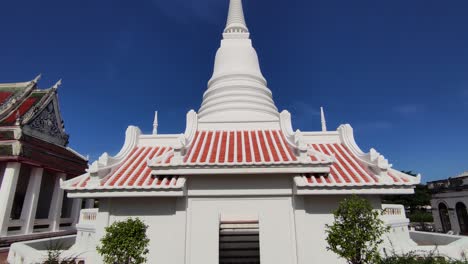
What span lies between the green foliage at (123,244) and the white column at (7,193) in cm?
1326

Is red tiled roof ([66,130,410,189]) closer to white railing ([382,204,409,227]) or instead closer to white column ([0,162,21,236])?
white railing ([382,204,409,227])

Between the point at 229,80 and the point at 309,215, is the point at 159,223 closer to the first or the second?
the point at 309,215

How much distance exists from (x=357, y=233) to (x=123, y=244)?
5.12 meters

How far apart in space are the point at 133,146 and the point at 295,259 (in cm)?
671

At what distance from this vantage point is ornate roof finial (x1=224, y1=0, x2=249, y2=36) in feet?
54.1

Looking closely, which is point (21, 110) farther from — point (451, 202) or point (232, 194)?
point (451, 202)

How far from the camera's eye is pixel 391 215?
8.38m

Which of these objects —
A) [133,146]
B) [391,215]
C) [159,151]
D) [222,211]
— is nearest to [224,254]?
[222,211]

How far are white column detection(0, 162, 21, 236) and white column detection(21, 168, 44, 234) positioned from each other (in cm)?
144

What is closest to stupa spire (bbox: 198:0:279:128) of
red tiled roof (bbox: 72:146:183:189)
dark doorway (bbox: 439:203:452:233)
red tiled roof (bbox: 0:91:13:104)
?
red tiled roof (bbox: 72:146:183:189)

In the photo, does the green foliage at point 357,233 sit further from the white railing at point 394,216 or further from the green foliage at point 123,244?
the green foliage at point 123,244

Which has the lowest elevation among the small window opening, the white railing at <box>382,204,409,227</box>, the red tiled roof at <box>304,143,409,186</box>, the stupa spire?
the small window opening

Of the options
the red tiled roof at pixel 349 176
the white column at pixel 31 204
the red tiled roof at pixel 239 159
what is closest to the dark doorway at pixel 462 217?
the red tiled roof at pixel 239 159

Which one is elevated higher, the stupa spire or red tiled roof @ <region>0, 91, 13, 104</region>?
red tiled roof @ <region>0, 91, 13, 104</region>
